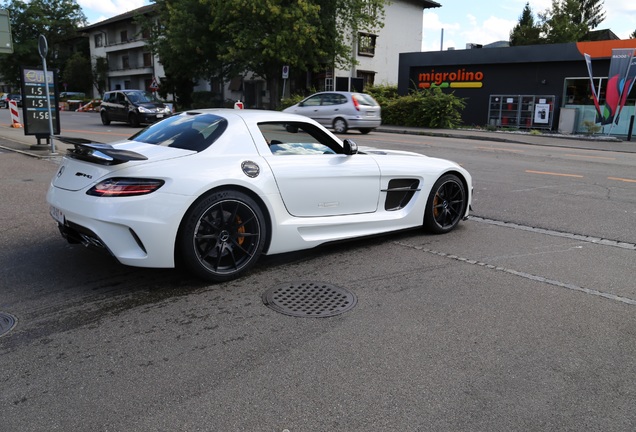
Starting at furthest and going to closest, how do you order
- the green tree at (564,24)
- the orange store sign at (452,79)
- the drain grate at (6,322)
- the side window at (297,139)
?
1. the green tree at (564,24)
2. the orange store sign at (452,79)
3. the side window at (297,139)
4. the drain grate at (6,322)

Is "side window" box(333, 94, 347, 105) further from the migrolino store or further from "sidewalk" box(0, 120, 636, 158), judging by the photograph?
the migrolino store

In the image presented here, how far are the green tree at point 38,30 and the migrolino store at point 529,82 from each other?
6269cm

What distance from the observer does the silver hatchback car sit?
66.6 ft

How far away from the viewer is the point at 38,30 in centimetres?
7512

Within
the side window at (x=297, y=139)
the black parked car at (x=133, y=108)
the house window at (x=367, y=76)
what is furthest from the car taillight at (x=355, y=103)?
the house window at (x=367, y=76)

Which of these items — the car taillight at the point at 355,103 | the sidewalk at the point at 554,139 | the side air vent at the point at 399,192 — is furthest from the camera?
the car taillight at the point at 355,103

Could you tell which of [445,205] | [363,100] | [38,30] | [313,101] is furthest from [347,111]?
[38,30]

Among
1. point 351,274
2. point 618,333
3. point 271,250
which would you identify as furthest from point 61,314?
point 618,333

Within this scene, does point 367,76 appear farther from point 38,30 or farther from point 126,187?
point 38,30

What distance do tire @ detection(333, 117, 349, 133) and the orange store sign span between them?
1063cm

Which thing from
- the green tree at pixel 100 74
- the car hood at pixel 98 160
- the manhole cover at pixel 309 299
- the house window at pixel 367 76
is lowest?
the manhole cover at pixel 309 299

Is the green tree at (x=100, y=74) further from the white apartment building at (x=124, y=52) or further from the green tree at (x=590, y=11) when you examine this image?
the green tree at (x=590, y=11)

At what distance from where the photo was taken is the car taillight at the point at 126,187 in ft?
12.6

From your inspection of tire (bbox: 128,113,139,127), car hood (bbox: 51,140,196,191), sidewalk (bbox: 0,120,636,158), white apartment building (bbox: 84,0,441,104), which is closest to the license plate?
car hood (bbox: 51,140,196,191)
